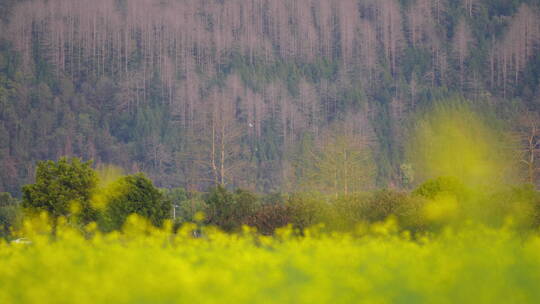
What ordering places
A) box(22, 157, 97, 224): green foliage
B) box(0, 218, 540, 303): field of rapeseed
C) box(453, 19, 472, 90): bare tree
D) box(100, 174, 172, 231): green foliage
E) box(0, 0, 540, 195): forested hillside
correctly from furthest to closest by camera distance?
box(453, 19, 472, 90): bare tree
box(0, 0, 540, 195): forested hillside
box(22, 157, 97, 224): green foliage
box(100, 174, 172, 231): green foliage
box(0, 218, 540, 303): field of rapeseed

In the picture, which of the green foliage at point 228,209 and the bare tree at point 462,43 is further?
the bare tree at point 462,43

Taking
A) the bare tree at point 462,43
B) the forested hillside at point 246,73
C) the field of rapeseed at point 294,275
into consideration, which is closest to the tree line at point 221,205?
the field of rapeseed at point 294,275

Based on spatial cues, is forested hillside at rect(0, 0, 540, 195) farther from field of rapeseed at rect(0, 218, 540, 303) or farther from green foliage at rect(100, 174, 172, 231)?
field of rapeseed at rect(0, 218, 540, 303)

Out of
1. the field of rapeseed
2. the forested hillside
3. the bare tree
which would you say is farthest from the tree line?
the bare tree

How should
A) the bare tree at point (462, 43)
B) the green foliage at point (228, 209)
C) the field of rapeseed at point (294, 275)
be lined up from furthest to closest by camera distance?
1. the bare tree at point (462, 43)
2. the green foliage at point (228, 209)
3. the field of rapeseed at point (294, 275)

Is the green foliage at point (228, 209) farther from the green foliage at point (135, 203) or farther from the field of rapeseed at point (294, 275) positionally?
the field of rapeseed at point (294, 275)

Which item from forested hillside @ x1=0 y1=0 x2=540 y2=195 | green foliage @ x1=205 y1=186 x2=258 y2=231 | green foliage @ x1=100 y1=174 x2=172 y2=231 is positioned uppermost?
forested hillside @ x1=0 y1=0 x2=540 y2=195

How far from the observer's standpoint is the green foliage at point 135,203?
2433 cm

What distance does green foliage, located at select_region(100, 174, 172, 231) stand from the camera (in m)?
24.3

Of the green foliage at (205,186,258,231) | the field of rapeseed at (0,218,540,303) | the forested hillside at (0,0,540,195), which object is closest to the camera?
the field of rapeseed at (0,218,540,303)

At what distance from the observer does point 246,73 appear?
281 feet

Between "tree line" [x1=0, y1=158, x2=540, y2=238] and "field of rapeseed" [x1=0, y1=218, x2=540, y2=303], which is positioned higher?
"field of rapeseed" [x1=0, y1=218, x2=540, y2=303]

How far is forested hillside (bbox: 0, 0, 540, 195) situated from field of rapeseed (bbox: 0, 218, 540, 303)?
53355mm

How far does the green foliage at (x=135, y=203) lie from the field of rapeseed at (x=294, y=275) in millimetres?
13867
